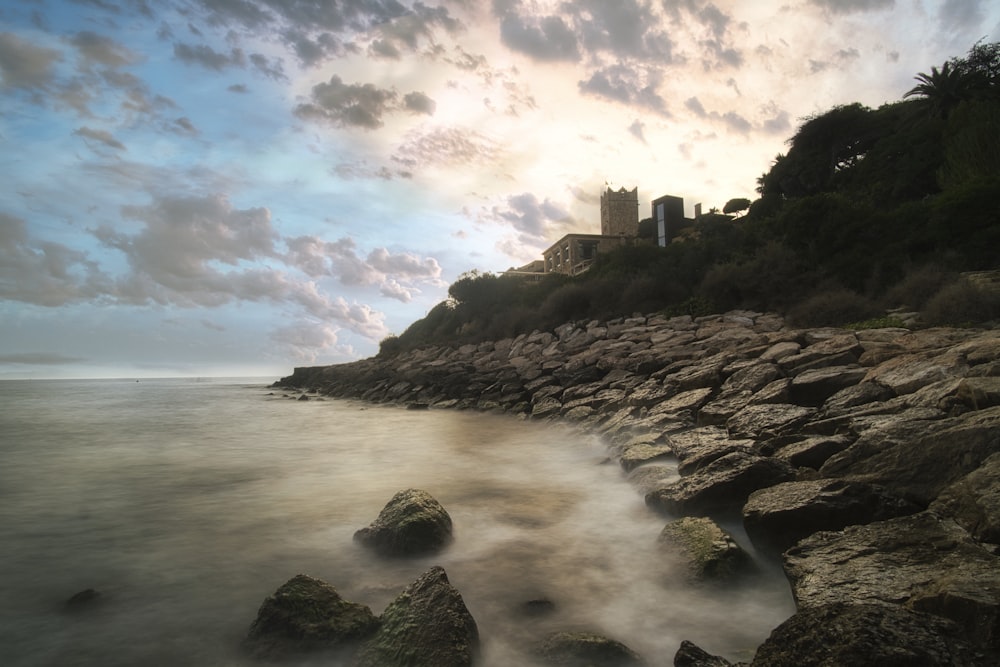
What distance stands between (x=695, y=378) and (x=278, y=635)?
25.7 feet

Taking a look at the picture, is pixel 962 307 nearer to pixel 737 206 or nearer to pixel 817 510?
pixel 817 510

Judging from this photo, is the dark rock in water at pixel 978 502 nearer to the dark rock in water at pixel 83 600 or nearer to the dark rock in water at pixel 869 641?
the dark rock in water at pixel 869 641

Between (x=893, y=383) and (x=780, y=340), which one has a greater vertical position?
(x=780, y=340)

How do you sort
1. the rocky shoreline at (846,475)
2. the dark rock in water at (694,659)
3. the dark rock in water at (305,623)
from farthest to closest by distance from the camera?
the dark rock in water at (305,623), the dark rock in water at (694,659), the rocky shoreline at (846,475)

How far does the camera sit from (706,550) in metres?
3.59

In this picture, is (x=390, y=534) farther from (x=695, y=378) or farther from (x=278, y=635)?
(x=695, y=378)

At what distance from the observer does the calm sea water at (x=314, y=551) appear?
10.3 feet

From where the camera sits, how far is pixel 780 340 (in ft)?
32.6

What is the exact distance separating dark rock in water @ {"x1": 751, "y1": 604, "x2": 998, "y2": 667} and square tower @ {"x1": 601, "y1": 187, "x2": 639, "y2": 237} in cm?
5513

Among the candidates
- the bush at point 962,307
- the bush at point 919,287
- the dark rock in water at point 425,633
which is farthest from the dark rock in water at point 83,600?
the bush at point 919,287

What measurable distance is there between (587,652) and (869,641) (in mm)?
1340

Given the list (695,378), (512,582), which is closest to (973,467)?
Answer: (512,582)

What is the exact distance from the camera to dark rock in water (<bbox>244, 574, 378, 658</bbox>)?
2.89 meters

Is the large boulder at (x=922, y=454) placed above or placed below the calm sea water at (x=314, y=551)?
above
